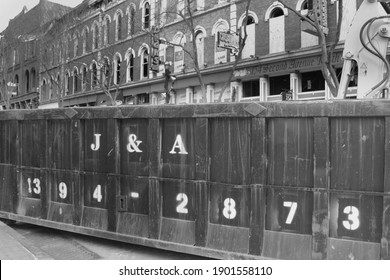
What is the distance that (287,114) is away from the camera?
363 cm

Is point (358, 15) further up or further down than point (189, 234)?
further up

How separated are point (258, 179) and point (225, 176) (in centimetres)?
37

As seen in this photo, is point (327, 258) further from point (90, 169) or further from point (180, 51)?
point (180, 51)

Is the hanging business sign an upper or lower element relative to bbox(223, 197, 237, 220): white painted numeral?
upper

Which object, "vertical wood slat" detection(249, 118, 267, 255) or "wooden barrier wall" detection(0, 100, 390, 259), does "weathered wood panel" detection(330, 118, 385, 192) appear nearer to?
"wooden barrier wall" detection(0, 100, 390, 259)

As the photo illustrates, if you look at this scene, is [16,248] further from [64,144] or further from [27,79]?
[27,79]

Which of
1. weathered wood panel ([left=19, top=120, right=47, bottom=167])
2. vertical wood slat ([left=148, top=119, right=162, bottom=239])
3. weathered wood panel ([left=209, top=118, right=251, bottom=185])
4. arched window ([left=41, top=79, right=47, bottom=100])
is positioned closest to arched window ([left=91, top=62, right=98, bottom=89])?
arched window ([left=41, top=79, right=47, bottom=100])

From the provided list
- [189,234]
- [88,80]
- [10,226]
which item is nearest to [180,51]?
[88,80]

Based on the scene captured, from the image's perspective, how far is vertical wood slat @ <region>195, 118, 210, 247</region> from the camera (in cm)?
399

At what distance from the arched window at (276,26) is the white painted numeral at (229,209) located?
1533cm

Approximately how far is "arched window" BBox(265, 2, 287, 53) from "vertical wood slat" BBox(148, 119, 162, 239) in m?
15.0

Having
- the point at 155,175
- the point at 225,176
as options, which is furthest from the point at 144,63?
the point at 225,176

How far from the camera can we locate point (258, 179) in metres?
3.72

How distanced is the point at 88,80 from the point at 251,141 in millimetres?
29039
